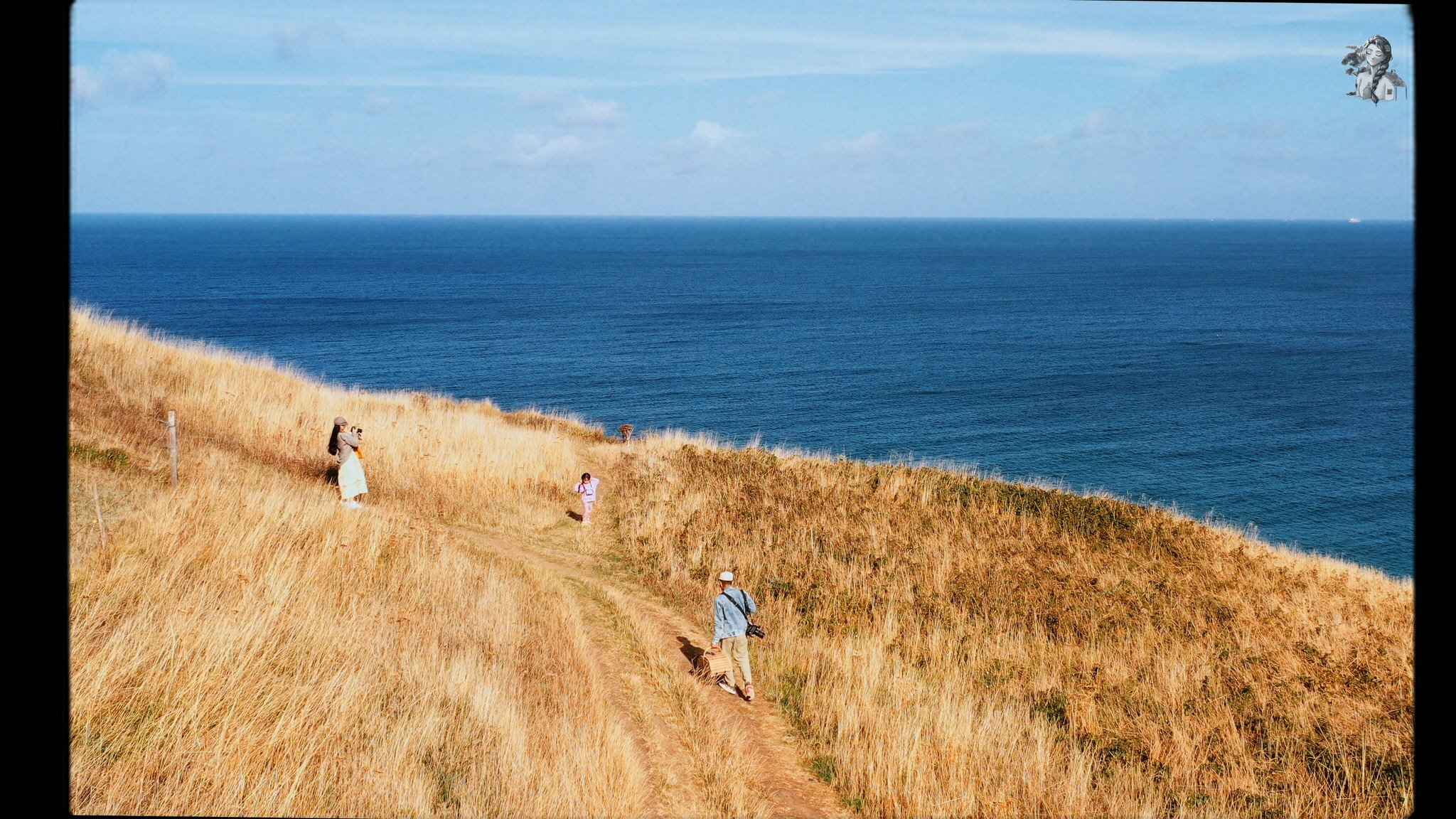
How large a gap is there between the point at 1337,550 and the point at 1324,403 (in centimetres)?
2946

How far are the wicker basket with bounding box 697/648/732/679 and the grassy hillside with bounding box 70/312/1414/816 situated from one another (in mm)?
490

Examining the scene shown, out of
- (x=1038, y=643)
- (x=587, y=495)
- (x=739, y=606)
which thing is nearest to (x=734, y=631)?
(x=739, y=606)

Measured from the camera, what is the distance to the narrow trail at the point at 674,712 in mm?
10602

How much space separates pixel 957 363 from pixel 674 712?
67.4 m

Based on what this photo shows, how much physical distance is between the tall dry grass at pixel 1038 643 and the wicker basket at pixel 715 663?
0.92m

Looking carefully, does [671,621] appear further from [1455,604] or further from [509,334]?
[509,334]

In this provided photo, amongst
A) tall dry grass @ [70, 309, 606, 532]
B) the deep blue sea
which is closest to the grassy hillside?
tall dry grass @ [70, 309, 606, 532]

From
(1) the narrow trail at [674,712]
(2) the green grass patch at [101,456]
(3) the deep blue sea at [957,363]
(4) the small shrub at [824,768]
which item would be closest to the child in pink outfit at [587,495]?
(1) the narrow trail at [674,712]

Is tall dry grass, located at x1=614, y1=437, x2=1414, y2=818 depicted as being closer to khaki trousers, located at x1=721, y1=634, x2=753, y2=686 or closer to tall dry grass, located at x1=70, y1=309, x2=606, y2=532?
khaki trousers, located at x1=721, y1=634, x2=753, y2=686

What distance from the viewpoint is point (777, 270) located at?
7101 inches

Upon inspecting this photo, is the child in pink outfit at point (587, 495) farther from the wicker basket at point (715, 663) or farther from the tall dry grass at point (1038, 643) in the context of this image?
the wicker basket at point (715, 663)

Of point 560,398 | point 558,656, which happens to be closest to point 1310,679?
point 558,656

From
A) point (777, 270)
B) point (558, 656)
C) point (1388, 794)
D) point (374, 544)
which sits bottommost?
point (1388, 794)

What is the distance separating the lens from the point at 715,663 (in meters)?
13.5
